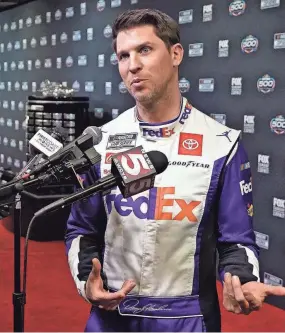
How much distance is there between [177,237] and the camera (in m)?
1.10

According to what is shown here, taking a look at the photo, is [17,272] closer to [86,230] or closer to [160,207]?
[86,230]

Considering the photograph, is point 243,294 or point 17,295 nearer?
point 243,294

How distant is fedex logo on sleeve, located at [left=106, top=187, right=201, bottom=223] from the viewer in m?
1.09

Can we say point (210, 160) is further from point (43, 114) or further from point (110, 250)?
point (43, 114)

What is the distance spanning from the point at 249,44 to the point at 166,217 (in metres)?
2.22

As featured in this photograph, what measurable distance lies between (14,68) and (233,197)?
5.60 m

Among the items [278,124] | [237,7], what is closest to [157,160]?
[278,124]

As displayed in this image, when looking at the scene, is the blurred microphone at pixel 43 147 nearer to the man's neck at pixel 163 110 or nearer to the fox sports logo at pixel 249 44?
the man's neck at pixel 163 110

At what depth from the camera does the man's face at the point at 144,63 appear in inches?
43.5

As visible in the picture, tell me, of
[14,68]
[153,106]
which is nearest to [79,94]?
[14,68]

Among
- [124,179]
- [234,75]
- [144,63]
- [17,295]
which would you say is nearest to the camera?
[124,179]

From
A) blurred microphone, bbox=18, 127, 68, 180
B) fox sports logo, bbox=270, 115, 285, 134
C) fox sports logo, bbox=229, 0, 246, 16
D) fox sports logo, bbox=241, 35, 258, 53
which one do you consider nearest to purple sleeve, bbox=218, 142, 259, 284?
blurred microphone, bbox=18, 127, 68, 180

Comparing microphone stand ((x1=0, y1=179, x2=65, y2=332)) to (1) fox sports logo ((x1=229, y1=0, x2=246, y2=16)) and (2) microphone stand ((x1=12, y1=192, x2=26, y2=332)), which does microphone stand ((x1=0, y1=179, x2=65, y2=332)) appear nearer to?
(2) microphone stand ((x1=12, y1=192, x2=26, y2=332))

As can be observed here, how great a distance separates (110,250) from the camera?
3.72ft
